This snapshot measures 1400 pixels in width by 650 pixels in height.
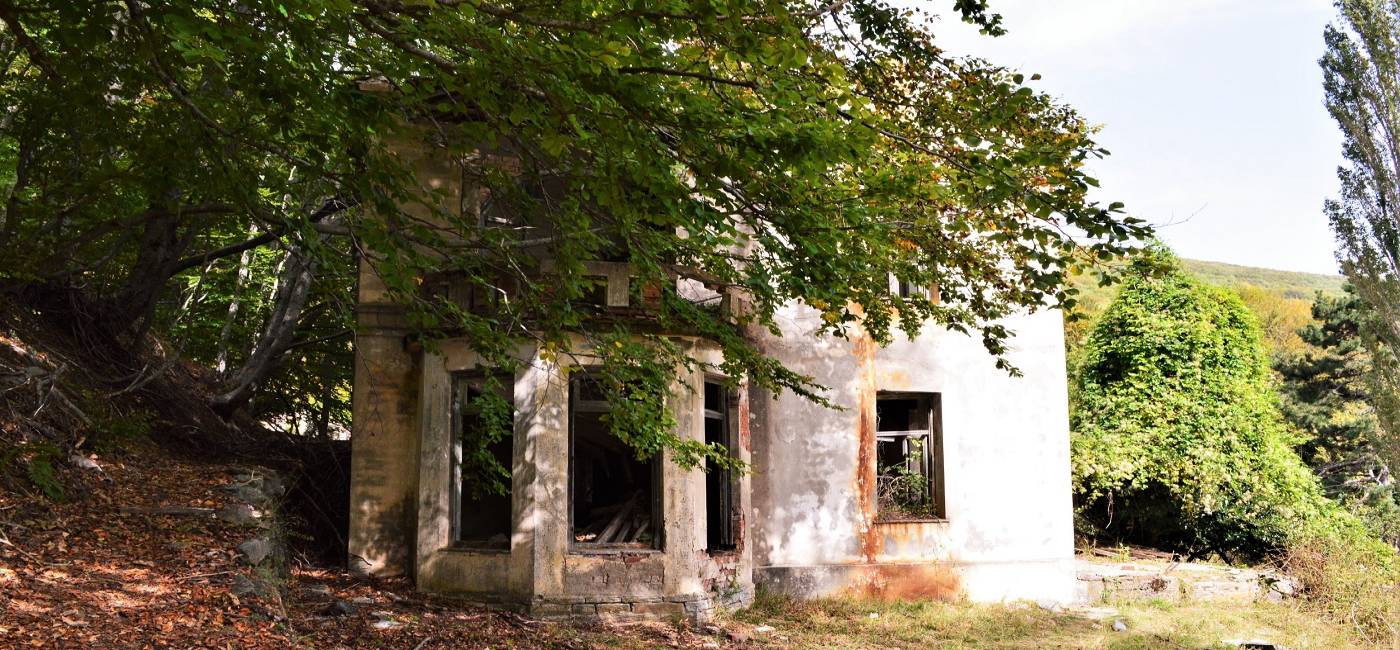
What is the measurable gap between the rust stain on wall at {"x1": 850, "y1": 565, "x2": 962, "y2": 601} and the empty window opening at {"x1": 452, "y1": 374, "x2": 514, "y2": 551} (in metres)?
4.70

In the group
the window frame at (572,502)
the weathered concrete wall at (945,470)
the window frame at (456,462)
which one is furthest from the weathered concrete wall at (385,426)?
the weathered concrete wall at (945,470)

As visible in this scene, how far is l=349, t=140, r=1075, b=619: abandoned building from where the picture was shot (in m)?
10.9

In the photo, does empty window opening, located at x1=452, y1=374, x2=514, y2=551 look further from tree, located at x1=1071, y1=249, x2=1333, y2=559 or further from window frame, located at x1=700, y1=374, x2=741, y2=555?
tree, located at x1=1071, y1=249, x2=1333, y2=559

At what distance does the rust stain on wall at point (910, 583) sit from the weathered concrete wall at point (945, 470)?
0.04 ft

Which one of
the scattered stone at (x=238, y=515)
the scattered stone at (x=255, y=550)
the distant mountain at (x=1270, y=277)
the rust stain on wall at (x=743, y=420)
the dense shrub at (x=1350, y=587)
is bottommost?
the dense shrub at (x=1350, y=587)

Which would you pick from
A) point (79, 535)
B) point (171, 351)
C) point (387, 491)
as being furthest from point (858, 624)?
point (171, 351)

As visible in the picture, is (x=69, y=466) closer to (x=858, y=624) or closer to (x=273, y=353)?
(x=273, y=353)

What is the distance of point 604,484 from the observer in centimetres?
1469

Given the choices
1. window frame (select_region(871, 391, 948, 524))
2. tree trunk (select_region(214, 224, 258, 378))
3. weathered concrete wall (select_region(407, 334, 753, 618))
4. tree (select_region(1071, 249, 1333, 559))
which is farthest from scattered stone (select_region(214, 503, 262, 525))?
tree (select_region(1071, 249, 1333, 559))

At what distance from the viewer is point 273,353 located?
13875 millimetres

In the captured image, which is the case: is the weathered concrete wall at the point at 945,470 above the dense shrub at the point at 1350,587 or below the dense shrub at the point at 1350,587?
above

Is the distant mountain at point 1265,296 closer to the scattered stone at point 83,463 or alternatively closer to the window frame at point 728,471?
the window frame at point 728,471

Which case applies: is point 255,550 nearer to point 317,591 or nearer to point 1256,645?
point 317,591

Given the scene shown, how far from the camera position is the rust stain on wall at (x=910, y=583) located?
43.4 feet
